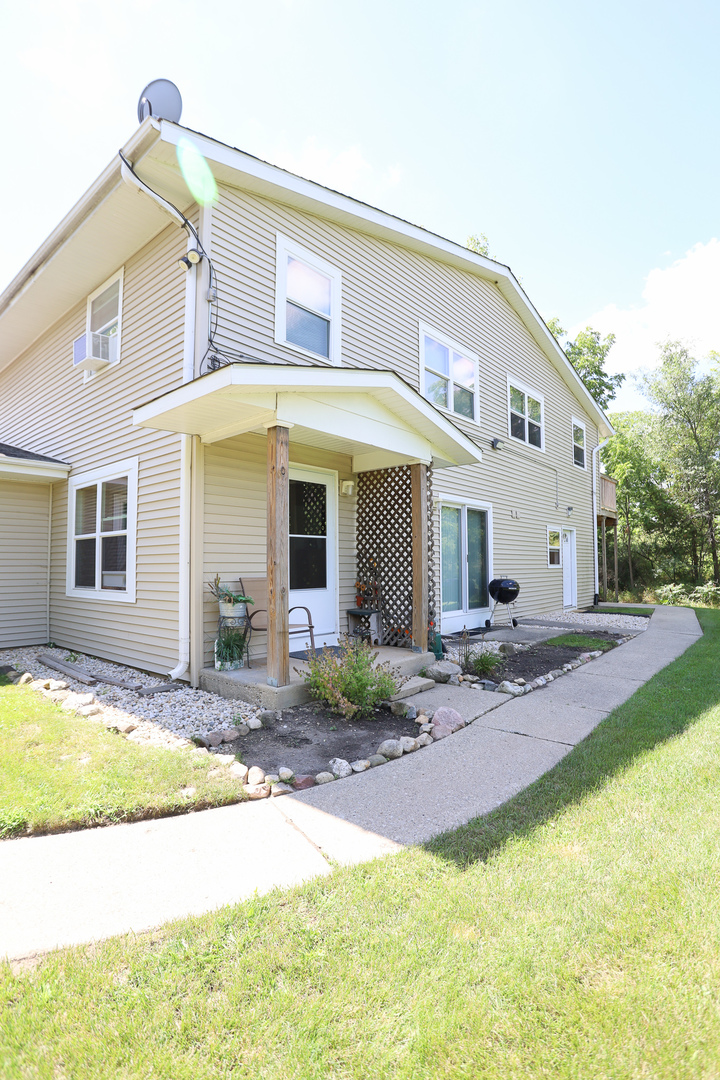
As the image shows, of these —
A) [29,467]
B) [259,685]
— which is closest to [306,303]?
[259,685]

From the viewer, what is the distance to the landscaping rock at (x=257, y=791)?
331cm

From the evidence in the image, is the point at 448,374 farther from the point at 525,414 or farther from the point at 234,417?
the point at 234,417

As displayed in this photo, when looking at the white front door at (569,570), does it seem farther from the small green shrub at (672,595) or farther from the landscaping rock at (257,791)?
the landscaping rock at (257,791)

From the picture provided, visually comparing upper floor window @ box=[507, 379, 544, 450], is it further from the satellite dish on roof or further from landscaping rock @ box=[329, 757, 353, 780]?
landscaping rock @ box=[329, 757, 353, 780]

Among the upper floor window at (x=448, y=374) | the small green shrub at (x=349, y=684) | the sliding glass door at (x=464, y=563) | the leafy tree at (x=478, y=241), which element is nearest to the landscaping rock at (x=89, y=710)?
the small green shrub at (x=349, y=684)

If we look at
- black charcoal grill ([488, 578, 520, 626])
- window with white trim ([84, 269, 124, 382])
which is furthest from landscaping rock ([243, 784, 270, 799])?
black charcoal grill ([488, 578, 520, 626])

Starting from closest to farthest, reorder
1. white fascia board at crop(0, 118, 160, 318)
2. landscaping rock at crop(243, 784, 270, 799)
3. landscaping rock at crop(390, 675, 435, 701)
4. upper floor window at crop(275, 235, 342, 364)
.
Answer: landscaping rock at crop(243, 784, 270, 799), white fascia board at crop(0, 118, 160, 318), landscaping rock at crop(390, 675, 435, 701), upper floor window at crop(275, 235, 342, 364)

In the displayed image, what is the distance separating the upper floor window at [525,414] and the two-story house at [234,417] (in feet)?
3.85

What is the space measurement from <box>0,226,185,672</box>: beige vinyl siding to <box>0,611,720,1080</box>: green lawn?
4.17 meters

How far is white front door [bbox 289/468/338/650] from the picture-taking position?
22.2 feet

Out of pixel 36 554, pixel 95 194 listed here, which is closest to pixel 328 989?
pixel 95 194

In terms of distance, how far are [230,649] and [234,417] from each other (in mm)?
2353

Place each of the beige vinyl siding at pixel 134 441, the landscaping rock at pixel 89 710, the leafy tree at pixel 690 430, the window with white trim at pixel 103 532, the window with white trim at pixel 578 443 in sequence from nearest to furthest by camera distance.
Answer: the landscaping rock at pixel 89 710
the beige vinyl siding at pixel 134 441
the window with white trim at pixel 103 532
the window with white trim at pixel 578 443
the leafy tree at pixel 690 430

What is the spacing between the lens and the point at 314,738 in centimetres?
432
